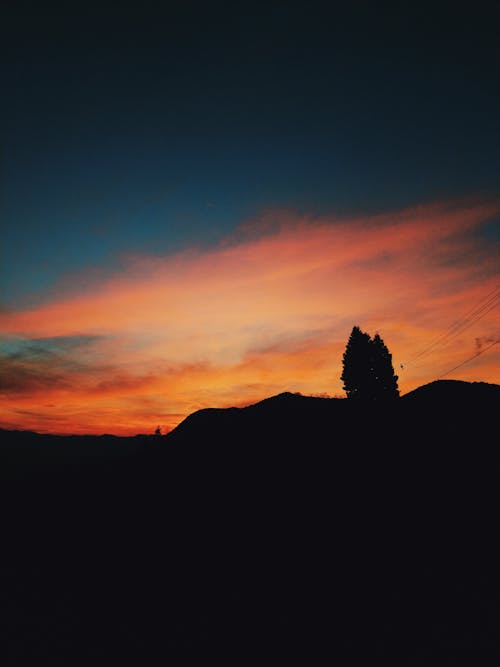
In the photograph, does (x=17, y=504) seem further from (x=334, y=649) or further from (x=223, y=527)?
(x=334, y=649)

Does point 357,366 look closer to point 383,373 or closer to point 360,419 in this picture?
point 383,373

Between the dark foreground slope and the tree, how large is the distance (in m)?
18.7

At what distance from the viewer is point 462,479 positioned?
2052 cm

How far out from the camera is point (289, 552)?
1833 centimetres

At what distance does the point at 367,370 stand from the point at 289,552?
124 ft

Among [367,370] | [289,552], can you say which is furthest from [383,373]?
[289,552]

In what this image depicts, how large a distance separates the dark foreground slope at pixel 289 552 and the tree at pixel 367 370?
18.7 m

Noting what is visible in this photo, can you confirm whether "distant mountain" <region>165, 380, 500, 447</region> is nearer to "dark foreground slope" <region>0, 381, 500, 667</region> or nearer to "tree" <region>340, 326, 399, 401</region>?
"dark foreground slope" <region>0, 381, 500, 667</region>

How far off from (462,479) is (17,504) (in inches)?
1595

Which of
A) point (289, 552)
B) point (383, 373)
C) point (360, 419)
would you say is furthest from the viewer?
point (383, 373)

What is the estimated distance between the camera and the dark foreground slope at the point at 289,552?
44.2 ft

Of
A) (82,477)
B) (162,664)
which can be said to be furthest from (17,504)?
(162,664)

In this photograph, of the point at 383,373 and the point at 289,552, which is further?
the point at 383,373

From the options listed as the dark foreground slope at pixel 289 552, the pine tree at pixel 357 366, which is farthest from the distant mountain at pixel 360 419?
the pine tree at pixel 357 366
